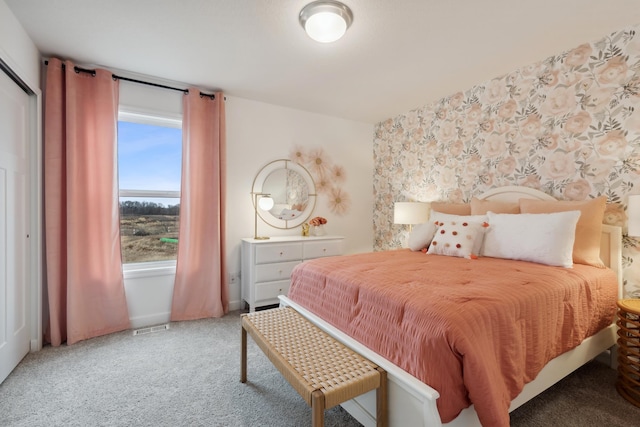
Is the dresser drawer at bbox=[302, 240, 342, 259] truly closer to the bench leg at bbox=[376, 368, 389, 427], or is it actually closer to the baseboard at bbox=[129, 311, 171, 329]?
the baseboard at bbox=[129, 311, 171, 329]

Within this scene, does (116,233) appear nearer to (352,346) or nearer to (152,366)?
(152,366)

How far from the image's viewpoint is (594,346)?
1.92 m

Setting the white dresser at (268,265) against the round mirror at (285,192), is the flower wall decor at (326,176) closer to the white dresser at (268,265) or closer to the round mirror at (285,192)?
the round mirror at (285,192)

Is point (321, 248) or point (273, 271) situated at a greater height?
point (321, 248)

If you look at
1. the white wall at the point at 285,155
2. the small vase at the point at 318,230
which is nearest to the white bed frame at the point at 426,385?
the white wall at the point at 285,155

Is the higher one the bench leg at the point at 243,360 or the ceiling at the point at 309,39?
the ceiling at the point at 309,39

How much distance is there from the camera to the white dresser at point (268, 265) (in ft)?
10.0

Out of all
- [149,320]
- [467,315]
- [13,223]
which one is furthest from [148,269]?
[467,315]

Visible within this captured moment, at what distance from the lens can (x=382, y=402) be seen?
129cm

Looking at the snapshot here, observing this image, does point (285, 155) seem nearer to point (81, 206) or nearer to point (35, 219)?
point (81, 206)

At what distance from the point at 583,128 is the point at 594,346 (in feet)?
5.19

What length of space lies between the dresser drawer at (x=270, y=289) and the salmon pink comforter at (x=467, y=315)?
3.45 feet

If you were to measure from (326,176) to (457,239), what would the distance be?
1.96 meters

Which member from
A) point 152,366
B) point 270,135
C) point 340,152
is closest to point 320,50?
point 270,135
